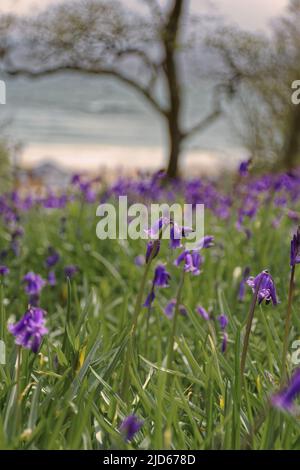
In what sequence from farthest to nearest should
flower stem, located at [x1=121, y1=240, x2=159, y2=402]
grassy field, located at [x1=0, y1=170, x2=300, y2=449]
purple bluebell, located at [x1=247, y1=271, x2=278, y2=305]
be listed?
flower stem, located at [x1=121, y1=240, x2=159, y2=402] < purple bluebell, located at [x1=247, y1=271, x2=278, y2=305] < grassy field, located at [x1=0, y1=170, x2=300, y2=449]

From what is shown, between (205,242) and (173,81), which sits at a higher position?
(173,81)

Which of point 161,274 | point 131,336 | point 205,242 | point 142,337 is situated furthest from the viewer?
point 142,337

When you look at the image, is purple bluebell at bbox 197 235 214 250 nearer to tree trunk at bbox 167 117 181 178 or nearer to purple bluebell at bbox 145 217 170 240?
purple bluebell at bbox 145 217 170 240

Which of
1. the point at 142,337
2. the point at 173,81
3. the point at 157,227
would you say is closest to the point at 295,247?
the point at 157,227

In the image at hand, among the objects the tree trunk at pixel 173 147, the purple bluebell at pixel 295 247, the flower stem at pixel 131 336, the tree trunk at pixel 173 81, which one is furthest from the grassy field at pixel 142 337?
the tree trunk at pixel 173 147

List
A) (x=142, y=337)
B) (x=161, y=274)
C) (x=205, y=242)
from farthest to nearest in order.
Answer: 1. (x=142, y=337)
2. (x=161, y=274)
3. (x=205, y=242)

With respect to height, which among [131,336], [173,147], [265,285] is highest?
[173,147]

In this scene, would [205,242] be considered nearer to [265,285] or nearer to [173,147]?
[265,285]

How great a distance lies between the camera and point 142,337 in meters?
4.12

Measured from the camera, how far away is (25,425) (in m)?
2.33

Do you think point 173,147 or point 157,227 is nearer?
point 157,227

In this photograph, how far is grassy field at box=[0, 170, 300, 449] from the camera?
7.39 feet

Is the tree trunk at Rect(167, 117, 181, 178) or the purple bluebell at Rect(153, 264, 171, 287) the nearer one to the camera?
the purple bluebell at Rect(153, 264, 171, 287)

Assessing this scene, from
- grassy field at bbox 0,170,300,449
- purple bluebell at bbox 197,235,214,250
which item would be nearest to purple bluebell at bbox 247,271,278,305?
grassy field at bbox 0,170,300,449
